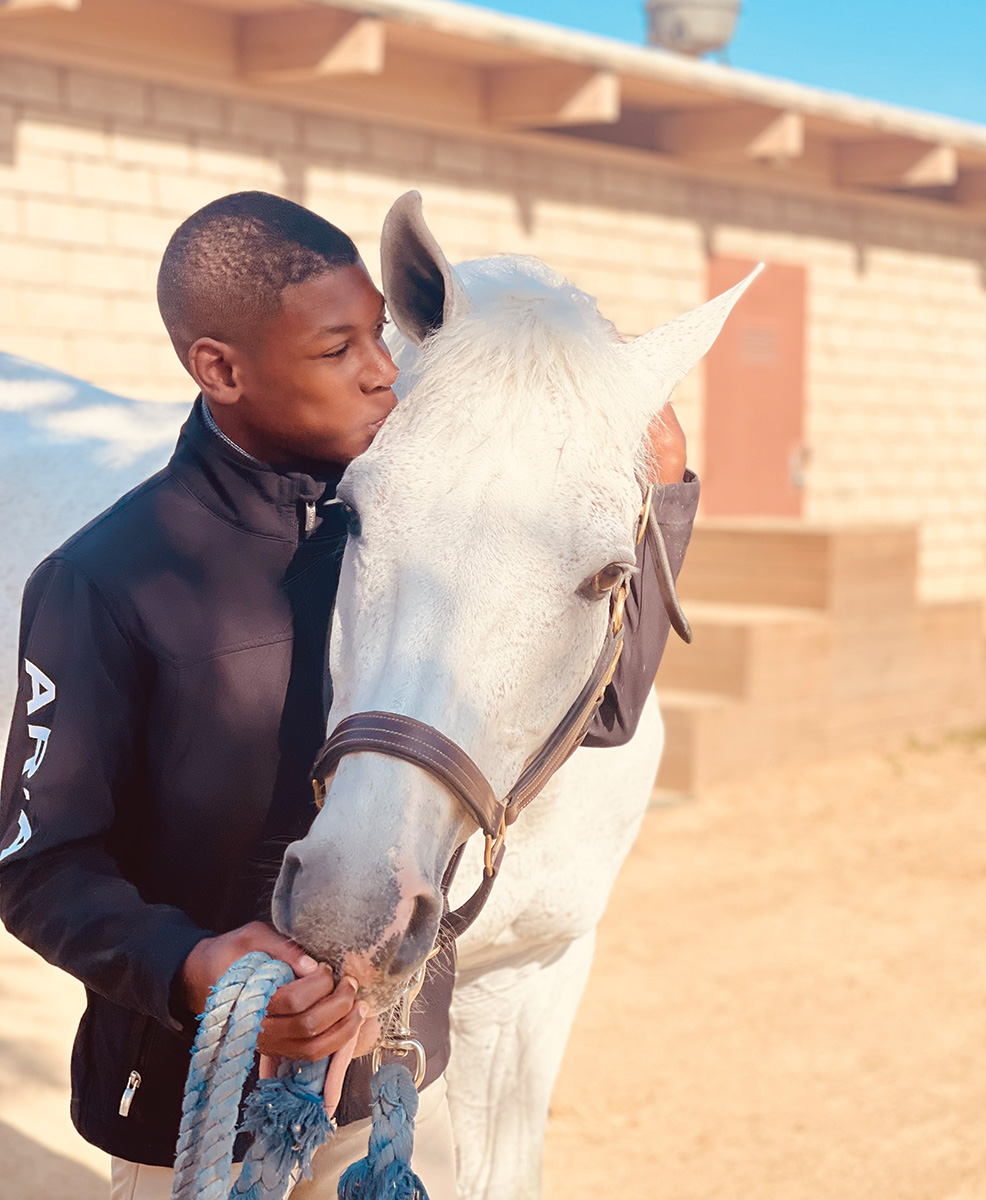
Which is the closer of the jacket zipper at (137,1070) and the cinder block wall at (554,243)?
the jacket zipper at (137,1070)

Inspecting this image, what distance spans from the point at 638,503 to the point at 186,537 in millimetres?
495

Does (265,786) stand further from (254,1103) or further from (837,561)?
(837,561)

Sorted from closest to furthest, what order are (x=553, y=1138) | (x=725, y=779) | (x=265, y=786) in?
(x=265, y=786)
(x=553, y=1138)
(x=725, y=779)

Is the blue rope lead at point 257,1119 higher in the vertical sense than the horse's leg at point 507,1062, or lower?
higher

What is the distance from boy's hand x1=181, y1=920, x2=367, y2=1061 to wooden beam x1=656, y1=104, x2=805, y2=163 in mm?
7431

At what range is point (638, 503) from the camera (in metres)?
1.47

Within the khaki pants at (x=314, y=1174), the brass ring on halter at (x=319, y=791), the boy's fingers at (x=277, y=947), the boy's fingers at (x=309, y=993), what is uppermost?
the brass ring on halter at (x=319, y=791)

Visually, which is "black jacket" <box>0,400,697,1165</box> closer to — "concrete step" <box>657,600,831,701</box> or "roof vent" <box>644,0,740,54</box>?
"concrete step" <box>657,600,831,701</box>

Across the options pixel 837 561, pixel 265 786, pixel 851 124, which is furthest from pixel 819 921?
pixel 851 124

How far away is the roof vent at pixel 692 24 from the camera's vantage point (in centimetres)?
1020

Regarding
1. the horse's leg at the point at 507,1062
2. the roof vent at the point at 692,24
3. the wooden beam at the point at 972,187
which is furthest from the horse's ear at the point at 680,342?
the roof vent at the point at 692,24

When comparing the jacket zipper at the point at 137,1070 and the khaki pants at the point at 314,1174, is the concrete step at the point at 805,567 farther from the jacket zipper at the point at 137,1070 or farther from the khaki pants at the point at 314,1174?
the jacket zipper at the point at 137,1070

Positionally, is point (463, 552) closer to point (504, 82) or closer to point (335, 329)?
point (335, 329)

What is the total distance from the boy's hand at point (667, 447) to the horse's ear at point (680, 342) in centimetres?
4
